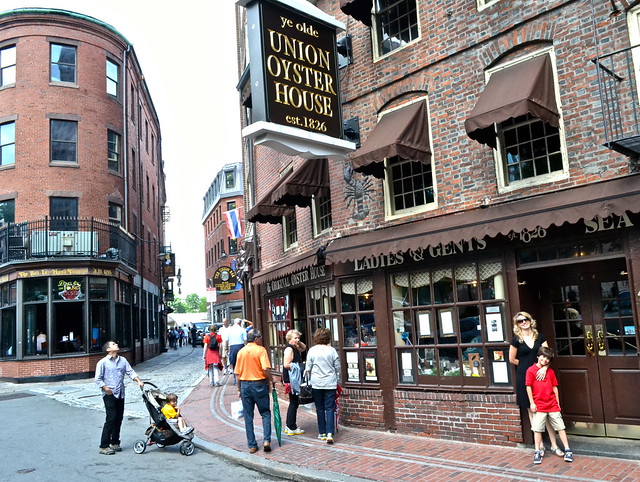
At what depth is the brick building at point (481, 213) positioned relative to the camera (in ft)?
24.0

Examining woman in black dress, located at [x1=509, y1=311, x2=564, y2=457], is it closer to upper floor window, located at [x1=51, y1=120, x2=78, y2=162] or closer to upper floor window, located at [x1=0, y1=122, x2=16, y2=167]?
upper floor window, located at [x1=51, y1=120, x2=78, y2=162]

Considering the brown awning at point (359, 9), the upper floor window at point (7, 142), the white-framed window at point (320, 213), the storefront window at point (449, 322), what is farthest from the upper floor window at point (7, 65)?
the storefront window at point (449, 322)

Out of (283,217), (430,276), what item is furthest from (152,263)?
(430,276)

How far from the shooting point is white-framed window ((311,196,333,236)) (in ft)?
39.0

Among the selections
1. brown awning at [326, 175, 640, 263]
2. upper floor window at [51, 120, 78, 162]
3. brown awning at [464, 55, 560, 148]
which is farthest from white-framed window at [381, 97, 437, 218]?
upper floor window at [51, 120, 78, 162]

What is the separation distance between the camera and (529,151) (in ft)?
26.6

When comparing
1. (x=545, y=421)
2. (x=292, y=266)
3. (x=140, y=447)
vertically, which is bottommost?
(x=140, y=447)

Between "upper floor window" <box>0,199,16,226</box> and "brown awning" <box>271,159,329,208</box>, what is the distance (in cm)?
1516

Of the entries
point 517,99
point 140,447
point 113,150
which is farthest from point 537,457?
point 113,150

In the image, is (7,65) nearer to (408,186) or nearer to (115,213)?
(115,213)

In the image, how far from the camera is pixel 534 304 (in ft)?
27.2

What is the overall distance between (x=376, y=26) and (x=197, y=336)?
133 feet

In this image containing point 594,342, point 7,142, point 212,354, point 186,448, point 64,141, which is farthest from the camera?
point 64,141

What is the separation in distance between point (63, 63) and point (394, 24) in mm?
17669
